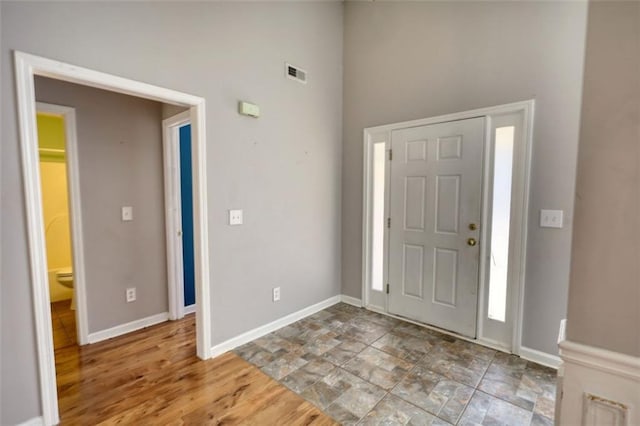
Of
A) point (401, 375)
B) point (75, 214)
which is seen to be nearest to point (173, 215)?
point (75, 214)

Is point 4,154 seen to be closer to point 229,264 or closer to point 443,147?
point 229,264

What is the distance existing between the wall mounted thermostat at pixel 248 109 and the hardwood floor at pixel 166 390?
2002mm

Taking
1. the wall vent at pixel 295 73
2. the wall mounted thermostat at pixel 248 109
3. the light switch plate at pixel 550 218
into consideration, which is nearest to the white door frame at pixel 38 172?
the wall mounted thermostat at pixel 248 109

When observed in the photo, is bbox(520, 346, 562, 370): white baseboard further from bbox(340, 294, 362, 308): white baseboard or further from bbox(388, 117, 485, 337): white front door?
bbox(340, 294, 362, 308): white baseboard

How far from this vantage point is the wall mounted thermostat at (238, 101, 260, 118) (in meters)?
2.39

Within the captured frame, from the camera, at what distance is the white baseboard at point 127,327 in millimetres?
2587

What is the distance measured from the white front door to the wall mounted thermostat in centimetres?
139

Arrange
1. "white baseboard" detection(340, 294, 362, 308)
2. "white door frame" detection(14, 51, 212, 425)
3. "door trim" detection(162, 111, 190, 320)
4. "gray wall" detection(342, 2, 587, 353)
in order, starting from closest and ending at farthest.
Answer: "white door frame" detection(14, 51, 212, 425), "gray wall" detection(342, 2, 587, 353), "door trim" detection(162, 111, 190, 320), "white baseboard" detection(340, 294, 362, 308)

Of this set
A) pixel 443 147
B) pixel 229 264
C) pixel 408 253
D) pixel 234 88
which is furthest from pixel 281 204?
pixel 443 147

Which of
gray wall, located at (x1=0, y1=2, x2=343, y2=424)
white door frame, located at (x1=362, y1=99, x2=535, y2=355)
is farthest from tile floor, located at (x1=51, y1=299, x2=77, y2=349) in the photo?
white door frame, located at (x1=362, y1=99, x2=535, y2=355)

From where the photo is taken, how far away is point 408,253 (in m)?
2.97

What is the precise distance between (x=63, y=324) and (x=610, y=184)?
4.15m

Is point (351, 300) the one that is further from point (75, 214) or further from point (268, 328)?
point (75, 214)

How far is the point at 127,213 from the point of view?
2.76 metres
